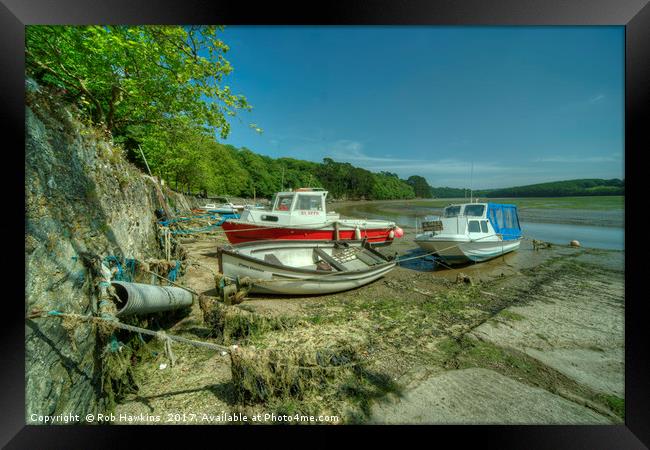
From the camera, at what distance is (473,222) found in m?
11.4

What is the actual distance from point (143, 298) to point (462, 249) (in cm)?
1164

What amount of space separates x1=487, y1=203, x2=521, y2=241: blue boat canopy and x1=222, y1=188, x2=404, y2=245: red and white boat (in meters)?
6.65

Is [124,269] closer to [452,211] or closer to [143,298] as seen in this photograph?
[143,298]

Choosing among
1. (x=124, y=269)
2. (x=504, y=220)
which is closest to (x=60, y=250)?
(x=124, y=269)

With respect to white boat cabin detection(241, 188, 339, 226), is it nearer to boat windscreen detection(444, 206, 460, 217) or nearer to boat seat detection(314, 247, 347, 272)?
boat seat detection(314, 247, 347, 272)

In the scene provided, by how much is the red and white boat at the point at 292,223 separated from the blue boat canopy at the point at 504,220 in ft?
21.8

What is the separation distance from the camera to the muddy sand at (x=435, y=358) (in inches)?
120

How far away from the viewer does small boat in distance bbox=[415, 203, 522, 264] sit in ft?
35.8

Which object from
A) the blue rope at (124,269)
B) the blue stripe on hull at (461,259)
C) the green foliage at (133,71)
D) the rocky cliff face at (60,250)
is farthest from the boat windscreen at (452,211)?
the rocky cliff face at (60,250)

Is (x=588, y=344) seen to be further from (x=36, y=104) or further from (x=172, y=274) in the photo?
(x=36, y=104)

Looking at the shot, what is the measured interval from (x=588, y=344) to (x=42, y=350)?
8314 mm

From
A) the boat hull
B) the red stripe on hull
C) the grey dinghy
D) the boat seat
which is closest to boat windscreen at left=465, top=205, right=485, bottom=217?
the boat hull
